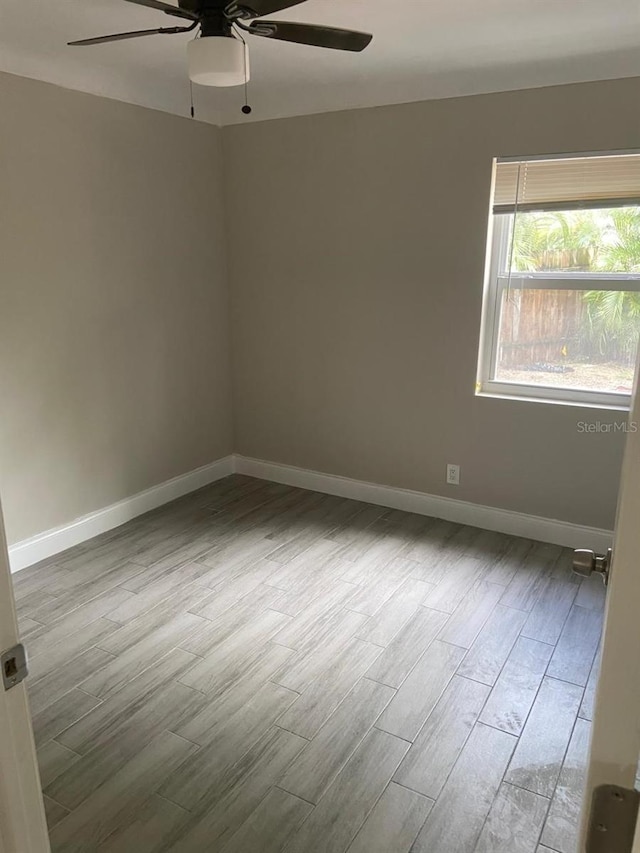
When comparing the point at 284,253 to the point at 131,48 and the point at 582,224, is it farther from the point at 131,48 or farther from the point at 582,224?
the point at 582,224

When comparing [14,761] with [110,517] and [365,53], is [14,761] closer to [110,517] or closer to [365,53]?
[110,517]

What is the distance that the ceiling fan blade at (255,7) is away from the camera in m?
1.90

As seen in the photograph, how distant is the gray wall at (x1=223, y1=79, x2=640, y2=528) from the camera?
329cm

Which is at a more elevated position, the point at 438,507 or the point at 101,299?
the point at 101,299

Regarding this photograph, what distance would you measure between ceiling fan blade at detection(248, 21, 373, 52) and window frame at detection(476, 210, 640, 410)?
142 centimetres

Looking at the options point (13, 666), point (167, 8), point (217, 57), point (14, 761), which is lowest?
point (14, 761)

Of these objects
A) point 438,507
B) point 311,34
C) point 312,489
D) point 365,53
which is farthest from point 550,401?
point 311,34

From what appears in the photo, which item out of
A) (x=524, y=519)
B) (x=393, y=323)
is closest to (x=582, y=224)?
(x=393, y=323)

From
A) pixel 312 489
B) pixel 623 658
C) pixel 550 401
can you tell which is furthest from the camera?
pixel 312 489

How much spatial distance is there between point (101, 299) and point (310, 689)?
7.56 feet

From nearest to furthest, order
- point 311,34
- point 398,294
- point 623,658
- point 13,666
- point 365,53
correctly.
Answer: point 623,658 → point 13,666 → point 311,34 → point 365,53 → point 398,294

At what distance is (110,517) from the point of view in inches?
146

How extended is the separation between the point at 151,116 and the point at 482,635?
321 centimetres

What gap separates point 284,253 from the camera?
4.04 meters
